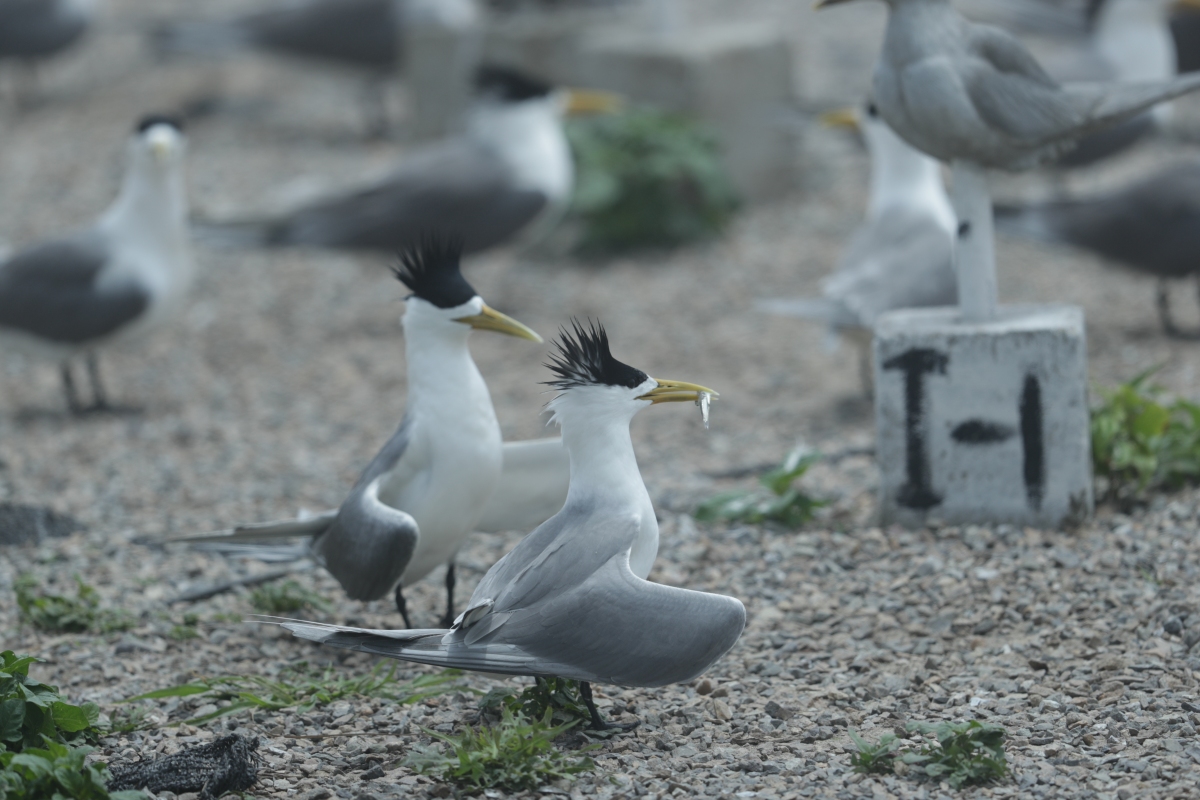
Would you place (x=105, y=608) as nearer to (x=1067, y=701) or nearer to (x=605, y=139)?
(x=1067, y=701)

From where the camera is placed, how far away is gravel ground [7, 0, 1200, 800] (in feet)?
10.5

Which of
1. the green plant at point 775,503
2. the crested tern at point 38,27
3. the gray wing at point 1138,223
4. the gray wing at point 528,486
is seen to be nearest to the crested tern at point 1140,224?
the gray wing at point 1138,223

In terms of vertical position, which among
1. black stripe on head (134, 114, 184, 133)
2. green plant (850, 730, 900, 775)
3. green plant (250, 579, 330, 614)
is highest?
black stripe on head (134, 114, 184, 133)

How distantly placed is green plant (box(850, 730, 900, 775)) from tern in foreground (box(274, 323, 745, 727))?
358 millimetres

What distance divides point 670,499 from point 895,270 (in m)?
1.67

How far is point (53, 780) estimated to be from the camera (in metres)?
2.71

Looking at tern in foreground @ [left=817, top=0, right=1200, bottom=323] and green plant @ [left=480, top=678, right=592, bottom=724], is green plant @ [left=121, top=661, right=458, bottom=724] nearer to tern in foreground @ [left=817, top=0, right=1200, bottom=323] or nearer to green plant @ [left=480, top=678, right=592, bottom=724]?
green plant @ [left=480, top=678, right=592, bottom=724]

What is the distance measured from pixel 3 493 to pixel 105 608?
1657mm

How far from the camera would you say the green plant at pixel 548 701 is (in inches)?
128

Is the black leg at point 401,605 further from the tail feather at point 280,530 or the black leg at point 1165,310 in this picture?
the black leg at point 1165,310

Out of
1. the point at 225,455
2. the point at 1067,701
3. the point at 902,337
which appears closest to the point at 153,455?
the point at 225,455

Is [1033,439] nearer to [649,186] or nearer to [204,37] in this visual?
[649,186]

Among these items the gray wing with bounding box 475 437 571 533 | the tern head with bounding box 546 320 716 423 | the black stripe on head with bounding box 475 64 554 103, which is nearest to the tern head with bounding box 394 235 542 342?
the gray wing with bounding box 475 437 571 533

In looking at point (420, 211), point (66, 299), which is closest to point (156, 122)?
point (66, 299)
